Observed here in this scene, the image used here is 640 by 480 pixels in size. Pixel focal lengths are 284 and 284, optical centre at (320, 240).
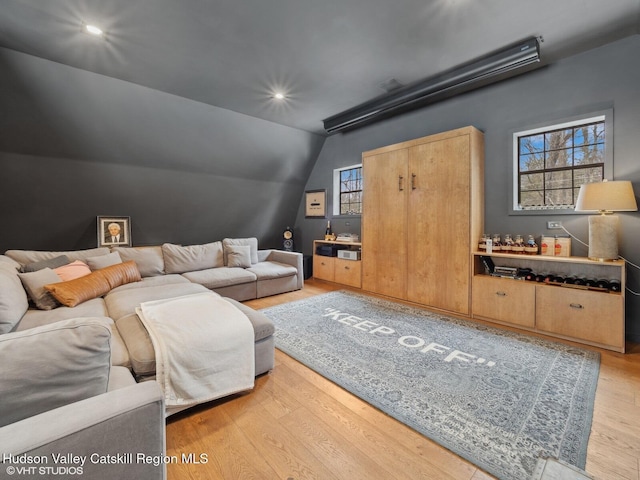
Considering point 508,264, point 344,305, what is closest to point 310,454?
point 344,305

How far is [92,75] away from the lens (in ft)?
9.91

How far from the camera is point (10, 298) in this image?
1852 millimetres

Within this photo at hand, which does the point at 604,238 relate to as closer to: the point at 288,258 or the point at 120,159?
the point at 288,258

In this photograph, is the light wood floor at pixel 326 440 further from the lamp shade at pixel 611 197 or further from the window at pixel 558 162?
the window at pixel 558 162

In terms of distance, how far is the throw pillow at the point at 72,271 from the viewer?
2.66m

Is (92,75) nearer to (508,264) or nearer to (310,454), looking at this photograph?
(310,454)

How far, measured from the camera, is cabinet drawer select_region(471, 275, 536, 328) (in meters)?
2.99

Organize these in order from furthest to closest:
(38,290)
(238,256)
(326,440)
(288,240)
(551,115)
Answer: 1. (288,240)
2. (238,256)
3. (551,115)
4. (38,290)
5. (326,440)

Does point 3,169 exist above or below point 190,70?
below

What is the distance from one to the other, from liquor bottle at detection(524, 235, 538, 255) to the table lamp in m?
0.48

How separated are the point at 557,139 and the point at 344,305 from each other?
3.17m

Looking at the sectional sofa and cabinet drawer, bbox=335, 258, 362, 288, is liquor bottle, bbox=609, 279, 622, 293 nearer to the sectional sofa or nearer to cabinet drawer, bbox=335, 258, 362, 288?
cabinet drawer, bbox=335, 258, 362, 288

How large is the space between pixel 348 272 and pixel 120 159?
372cm

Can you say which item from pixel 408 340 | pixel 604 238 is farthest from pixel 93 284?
pixel 604 238
